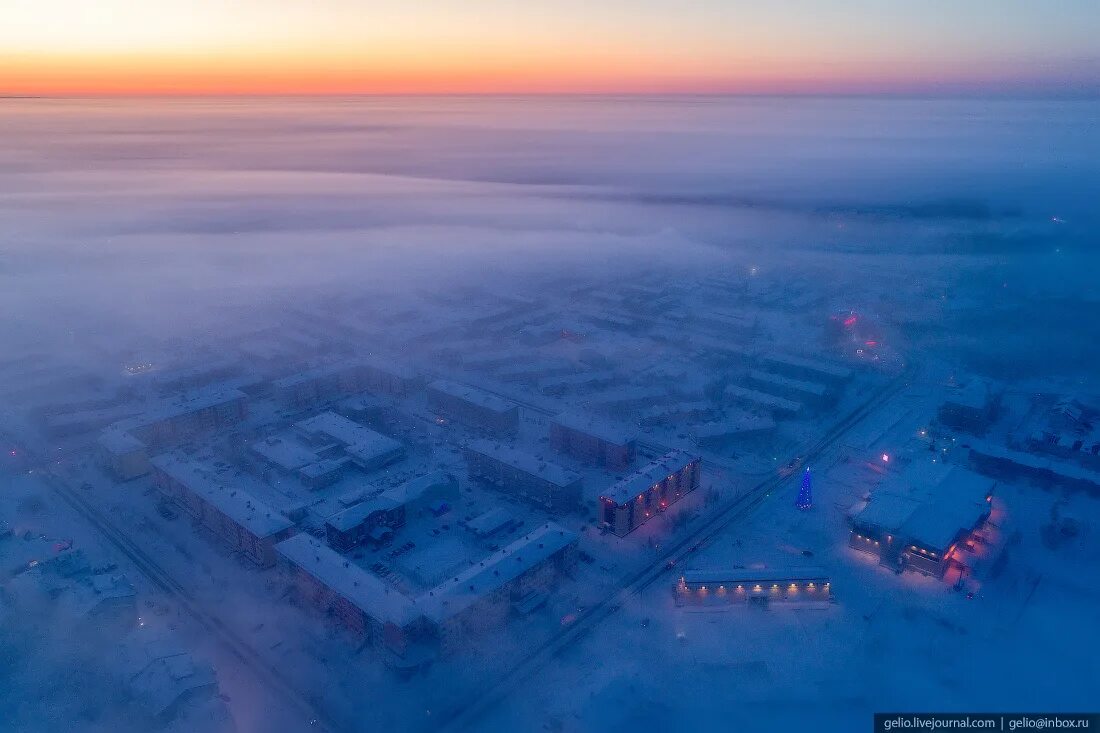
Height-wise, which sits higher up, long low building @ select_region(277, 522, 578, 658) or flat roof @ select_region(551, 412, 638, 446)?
flat roof @ select_region(551, 412, 638, 446)

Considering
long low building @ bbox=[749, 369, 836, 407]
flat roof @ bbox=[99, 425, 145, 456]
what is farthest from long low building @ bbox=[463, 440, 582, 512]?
long low building @ bbox=[749, 369, 836, 407]

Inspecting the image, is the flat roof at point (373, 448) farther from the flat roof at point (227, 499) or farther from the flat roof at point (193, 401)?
the flat roof at point (193, 401)

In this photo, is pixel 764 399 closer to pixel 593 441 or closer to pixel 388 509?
pixel 593 441

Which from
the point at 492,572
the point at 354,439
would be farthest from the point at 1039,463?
the point at 354,439

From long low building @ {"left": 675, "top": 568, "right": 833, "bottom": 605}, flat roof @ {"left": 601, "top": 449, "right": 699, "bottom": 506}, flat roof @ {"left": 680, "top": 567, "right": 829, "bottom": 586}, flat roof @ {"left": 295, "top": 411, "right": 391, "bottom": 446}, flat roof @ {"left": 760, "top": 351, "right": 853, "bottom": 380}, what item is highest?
flat roof @ {"left": 601, "top": 449, "right": 699, "bottom": 506}

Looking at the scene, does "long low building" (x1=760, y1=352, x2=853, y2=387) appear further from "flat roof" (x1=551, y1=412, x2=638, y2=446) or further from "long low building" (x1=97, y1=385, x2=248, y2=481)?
"long low building" (x1=97, y1=385, x2=248, y2=481)

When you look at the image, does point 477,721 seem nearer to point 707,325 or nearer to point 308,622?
point 308,622

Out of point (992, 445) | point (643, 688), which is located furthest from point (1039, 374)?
point (643, 688)
